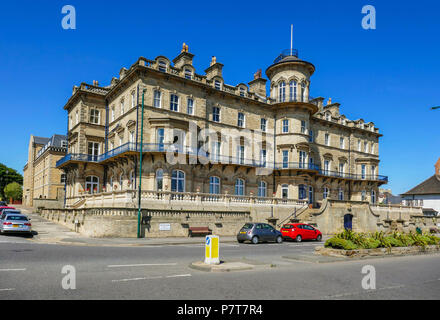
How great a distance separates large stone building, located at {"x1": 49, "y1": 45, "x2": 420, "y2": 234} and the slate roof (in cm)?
2095

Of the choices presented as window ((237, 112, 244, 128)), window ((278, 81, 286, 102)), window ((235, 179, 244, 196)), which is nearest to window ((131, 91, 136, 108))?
window ((237, 112, 244, 128))

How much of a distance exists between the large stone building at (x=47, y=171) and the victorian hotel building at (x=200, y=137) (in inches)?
565

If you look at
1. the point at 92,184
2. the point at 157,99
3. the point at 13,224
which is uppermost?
the point at 157,99

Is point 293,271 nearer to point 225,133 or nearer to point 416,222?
point 225,133

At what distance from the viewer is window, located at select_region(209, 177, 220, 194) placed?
3741 centimetres

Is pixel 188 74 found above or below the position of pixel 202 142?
above

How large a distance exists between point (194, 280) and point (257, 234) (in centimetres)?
1443

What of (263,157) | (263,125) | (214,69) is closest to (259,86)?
(263,125)

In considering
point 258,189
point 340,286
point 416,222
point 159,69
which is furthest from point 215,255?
point 416,222

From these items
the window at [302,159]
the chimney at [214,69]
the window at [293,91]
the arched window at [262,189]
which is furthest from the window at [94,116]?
the window at [302,159]

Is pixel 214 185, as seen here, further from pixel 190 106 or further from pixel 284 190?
pixel 284 190

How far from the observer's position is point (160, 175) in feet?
110

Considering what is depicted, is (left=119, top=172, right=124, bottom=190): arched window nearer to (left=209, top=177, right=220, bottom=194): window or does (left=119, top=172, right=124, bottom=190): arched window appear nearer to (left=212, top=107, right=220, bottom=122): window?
(left=209, top=177, right=220, bottom=194): window

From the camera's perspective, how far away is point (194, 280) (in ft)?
31.9
